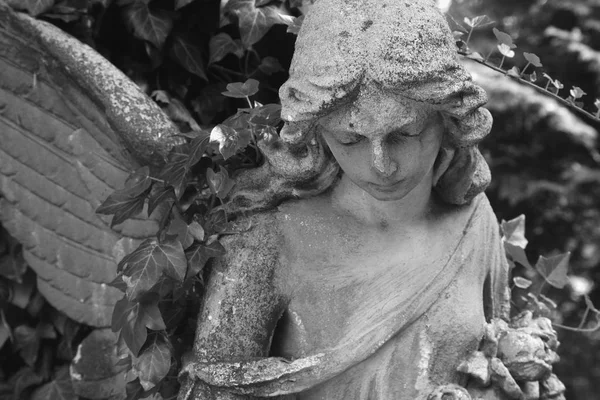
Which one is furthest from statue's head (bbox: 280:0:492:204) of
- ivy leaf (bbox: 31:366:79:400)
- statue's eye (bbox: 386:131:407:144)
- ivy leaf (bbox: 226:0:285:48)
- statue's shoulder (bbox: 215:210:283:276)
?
ivy leaf (bbox: 31:366:79:400)

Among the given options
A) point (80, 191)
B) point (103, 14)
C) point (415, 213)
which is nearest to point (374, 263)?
point (415, 213)

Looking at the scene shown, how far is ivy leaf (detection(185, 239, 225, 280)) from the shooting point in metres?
2.23

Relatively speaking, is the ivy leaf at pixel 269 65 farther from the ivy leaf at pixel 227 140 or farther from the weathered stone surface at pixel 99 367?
the weathered stone surface at pixel 99 367

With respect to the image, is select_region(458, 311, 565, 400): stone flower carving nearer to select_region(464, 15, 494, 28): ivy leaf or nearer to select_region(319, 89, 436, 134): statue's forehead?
select_region(319, 89, 436, 134): statue's forehead

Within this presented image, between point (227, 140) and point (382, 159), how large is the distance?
0.43 metres

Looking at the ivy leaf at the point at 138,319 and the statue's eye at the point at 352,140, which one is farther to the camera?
the ivy leaf at the point at 138,319

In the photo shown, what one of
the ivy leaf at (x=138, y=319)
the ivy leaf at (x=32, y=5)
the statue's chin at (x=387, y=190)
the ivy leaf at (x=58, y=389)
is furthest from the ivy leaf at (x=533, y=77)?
the ivy leaf at (x=58, y=389)

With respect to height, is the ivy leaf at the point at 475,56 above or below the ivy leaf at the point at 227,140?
below

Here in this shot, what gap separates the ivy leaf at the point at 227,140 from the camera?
2215 mm

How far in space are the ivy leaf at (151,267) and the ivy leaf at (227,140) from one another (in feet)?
0.81

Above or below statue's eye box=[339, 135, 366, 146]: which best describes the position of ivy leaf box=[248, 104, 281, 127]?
below

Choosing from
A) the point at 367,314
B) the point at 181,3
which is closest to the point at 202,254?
the point at 367,314

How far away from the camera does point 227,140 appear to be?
7.31 ft

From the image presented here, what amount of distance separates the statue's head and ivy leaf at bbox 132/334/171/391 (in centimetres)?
64
